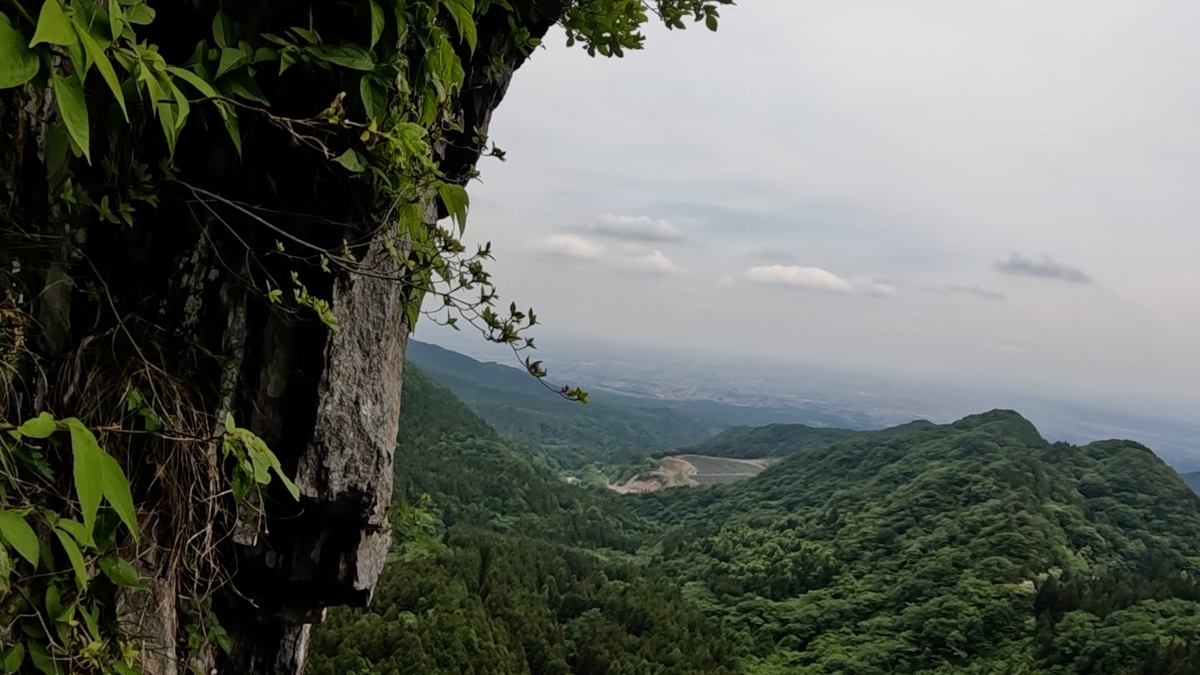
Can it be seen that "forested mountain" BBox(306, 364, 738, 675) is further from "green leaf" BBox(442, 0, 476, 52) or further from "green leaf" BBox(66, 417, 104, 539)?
"green leaf" BBox(66, 417, 104, 539)

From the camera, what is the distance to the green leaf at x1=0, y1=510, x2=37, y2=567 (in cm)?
133

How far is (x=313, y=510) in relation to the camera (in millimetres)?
3229

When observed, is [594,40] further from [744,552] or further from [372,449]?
[744,552]

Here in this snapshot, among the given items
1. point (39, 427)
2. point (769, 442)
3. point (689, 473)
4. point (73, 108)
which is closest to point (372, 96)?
point (73, 108)

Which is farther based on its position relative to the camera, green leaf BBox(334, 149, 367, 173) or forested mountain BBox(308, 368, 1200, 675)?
forested mountain BBox(308, 368, 1200, 675)

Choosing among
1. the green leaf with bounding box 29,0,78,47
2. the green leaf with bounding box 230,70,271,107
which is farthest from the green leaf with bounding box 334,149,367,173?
the green leaf with bounding box 29,0,78,47

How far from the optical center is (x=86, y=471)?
120cm

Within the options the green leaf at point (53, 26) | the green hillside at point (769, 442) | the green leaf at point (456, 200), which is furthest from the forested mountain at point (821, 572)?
the green hillside at point (769, 442)

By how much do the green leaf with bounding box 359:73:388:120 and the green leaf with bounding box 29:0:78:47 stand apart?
101 centimetres

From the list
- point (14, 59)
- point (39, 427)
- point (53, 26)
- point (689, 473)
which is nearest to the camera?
point (53, 26)

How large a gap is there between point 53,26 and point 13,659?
187cm

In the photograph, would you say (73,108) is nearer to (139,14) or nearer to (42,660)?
(139,14)

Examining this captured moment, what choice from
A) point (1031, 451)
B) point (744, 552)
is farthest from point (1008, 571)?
point (1031, 451)

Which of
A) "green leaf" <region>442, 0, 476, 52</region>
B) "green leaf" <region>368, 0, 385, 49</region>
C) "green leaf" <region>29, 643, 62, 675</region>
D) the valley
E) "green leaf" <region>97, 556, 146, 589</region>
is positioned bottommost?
the valley
